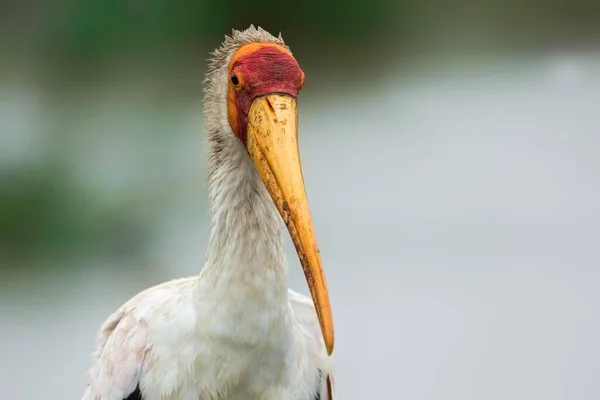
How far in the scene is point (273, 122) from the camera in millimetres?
1261

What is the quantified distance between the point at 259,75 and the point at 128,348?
27.3 inches

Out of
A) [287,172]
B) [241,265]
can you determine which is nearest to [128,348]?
[241,265]

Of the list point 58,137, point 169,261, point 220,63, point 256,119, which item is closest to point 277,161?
point 256,119

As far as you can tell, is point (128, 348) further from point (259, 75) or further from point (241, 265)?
point (259, 75)

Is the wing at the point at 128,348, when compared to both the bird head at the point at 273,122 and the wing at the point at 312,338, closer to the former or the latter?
the wing at the point at 312,338

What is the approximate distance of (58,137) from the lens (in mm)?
6023

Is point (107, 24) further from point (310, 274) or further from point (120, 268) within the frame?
point (310, 274)

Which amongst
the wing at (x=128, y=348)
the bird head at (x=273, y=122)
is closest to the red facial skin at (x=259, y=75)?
the bird head at (x=273, y=122)

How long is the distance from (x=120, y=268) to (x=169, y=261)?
50cm

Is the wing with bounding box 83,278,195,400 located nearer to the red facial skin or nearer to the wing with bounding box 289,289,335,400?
the wing with bounding box 289,289,335,400

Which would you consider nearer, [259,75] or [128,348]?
[259,75]

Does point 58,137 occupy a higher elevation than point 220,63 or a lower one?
higher

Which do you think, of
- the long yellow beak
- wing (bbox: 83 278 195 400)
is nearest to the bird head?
the long yellow beak

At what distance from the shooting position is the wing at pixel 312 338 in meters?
1.69
